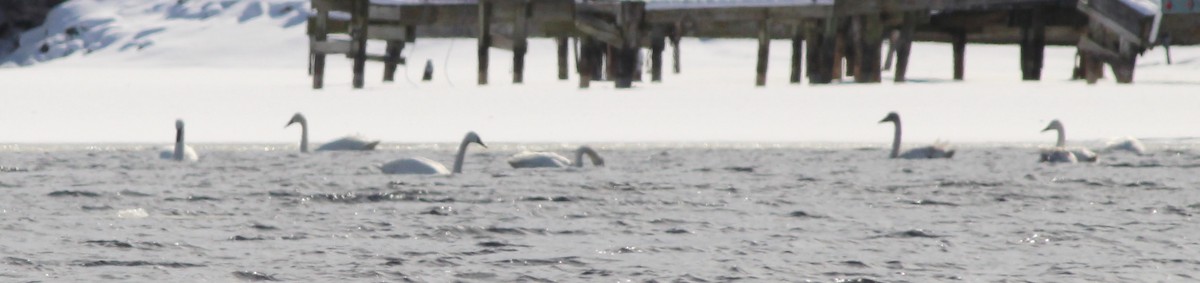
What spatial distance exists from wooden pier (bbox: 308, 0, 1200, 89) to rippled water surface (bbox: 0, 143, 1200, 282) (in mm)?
10236

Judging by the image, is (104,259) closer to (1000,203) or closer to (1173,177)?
(1000,203)

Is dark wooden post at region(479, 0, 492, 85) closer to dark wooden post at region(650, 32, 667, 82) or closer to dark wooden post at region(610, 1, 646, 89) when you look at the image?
dark wooden post at region(610, 1, 646, 89)

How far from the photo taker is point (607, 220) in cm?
1010

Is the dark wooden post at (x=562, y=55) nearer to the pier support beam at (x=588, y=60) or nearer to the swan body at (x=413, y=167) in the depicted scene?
the pier support beam at (x=588, y=60)

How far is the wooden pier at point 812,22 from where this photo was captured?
25328 millimetres

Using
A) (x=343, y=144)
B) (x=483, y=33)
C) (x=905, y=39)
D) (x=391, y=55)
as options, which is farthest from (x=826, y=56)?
(x=343, y=144)

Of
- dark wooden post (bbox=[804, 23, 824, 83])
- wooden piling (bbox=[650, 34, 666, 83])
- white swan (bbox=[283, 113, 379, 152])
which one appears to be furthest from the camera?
wooden piling (bbox=[650, 34, 666, 83])

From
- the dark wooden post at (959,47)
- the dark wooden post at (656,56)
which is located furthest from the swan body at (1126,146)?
the dark wooden post at (959,47)

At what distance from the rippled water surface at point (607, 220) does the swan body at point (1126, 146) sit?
0.25 meters

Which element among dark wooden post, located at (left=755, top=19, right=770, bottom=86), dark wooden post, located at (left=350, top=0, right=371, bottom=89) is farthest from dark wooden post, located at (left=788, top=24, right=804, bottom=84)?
dark wooden post, located at (left=350, top=0, right=371, bottom=89)

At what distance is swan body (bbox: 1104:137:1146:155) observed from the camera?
1552cm

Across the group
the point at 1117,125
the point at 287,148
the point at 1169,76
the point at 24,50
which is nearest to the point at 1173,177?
the point at 1117,125

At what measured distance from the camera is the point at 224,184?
12398 mm

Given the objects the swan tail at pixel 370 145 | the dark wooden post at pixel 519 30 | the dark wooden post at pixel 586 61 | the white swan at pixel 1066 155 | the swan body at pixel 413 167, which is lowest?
the swan tail at pixel 370 145
